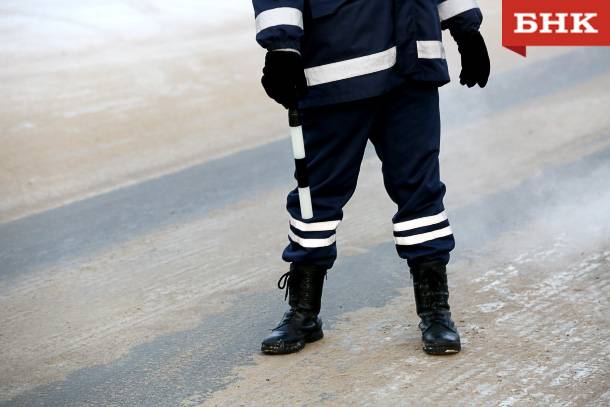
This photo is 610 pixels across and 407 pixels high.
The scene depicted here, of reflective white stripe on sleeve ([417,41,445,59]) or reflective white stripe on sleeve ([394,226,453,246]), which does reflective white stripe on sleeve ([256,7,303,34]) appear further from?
reflective white stripe on sleeve ([394,226,453,246])

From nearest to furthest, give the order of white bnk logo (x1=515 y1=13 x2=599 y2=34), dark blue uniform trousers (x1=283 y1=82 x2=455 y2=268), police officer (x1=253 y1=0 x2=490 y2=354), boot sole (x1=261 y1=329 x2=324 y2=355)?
police officer (x1=253 y1=0 x2=490 y2=354) < dark blue uniform trousers (x1=283 y1=82 x2=455 y2=268) < boot sole (x1=261 y1=329 x2=324 y2=355) < white bnk logo (x1=515 y1=13 x2=599 y2=34)

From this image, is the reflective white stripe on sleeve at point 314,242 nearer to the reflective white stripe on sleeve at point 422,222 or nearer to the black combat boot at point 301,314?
the black combat boot at point 301,314

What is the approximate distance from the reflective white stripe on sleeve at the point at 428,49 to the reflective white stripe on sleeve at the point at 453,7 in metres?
0.18

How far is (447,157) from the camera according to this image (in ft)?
23.3

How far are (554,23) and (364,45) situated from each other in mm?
7084

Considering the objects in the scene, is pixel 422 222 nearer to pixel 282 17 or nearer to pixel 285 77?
pixel 285 77

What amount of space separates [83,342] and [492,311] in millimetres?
1543

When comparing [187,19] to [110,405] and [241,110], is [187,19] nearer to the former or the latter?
[241,110]

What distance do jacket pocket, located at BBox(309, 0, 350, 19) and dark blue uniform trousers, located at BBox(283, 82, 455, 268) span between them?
0.31 metres

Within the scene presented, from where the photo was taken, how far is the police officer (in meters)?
3.71

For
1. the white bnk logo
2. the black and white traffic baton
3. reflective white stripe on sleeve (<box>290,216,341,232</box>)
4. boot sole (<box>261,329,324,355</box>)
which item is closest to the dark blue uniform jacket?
the black and white traffic baton

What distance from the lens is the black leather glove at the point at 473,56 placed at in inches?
155

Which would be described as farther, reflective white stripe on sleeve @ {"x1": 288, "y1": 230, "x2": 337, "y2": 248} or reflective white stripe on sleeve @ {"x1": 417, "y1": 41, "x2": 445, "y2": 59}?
reflective white stripe on sleeve @ {"x1": 288, "y1": 230, "x2": 337, "y2": 248}

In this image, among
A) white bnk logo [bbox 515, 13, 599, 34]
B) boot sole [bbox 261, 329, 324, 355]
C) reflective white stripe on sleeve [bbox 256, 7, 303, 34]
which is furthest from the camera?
white bnk logo [bbox 515, 13, 599, 34]
